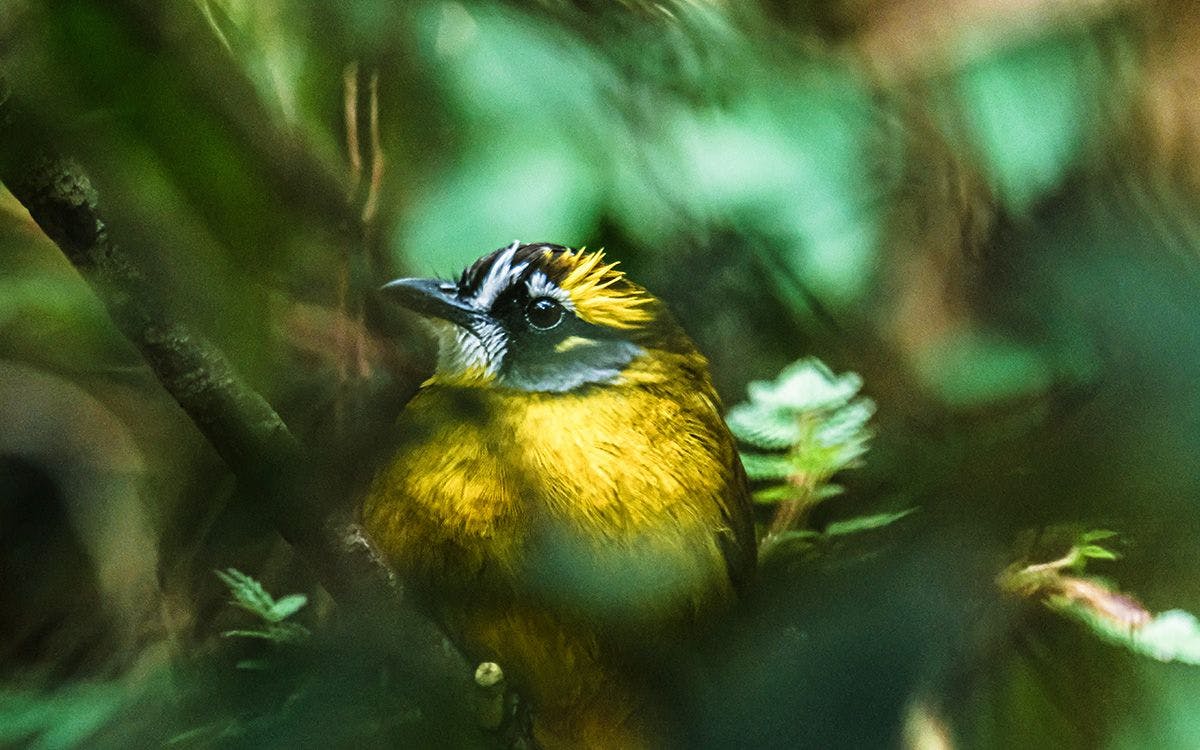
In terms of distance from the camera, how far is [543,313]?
958 mm

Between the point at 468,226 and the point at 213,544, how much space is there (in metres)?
0.25

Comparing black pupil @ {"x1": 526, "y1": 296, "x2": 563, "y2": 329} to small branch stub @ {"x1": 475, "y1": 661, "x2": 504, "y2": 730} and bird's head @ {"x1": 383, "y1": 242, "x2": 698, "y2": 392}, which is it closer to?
bird's head @ {"x1": 383, "y1": 242, "x2": 698, "y2": 392}

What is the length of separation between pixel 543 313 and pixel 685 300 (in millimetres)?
151

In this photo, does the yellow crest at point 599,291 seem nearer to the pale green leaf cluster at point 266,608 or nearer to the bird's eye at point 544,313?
the bird's eye at point 544,313

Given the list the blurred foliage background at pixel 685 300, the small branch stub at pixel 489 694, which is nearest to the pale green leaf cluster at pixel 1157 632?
the blurred foliage background at pixel 685 300

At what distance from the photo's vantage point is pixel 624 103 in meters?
0.80

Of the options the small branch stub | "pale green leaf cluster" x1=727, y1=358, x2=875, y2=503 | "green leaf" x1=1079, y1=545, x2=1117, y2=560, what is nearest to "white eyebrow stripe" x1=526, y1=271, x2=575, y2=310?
"pale green leaf cluster" x1=727, y1=358, x2=875, y2=503

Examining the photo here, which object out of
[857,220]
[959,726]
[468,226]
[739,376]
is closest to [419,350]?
[468,226]

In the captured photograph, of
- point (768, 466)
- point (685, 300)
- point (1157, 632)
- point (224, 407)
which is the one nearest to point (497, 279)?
point (685, 300)

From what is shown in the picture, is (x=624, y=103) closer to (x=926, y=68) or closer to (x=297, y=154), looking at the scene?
(x=297, y=154)

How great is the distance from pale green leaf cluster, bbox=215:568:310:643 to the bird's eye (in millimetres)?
353

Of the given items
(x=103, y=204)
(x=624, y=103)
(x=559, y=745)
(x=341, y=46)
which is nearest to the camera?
(x=103, y=204)

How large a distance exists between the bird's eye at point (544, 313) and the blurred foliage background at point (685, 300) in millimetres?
112

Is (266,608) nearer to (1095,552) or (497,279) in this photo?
(497,279)
